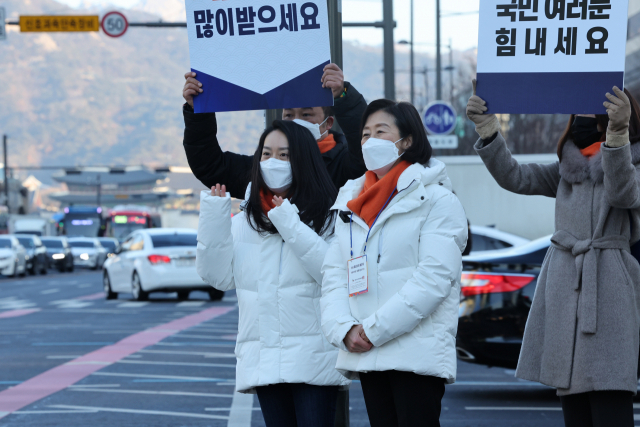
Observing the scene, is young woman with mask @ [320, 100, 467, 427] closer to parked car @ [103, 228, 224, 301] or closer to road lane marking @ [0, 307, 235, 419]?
road lane marking @ [0, 307, 235, 419]

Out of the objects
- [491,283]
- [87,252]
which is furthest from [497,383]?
[87,252]

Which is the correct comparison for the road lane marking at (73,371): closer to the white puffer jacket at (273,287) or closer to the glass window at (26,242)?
the white puffer jacket at (273,287)

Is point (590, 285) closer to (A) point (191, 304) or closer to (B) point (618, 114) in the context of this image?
(B) point (618, 114)

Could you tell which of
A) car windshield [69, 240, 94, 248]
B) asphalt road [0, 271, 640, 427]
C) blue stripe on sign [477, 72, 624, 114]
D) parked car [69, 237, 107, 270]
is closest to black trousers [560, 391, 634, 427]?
blue stripe on sign [477, 72, 624, 114]

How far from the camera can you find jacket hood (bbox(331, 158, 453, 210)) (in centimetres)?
380

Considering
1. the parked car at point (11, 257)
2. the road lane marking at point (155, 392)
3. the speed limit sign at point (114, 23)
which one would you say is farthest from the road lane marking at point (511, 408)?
the parked car at point (11, 257)

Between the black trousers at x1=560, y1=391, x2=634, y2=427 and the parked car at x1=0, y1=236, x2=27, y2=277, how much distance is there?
31271 mm

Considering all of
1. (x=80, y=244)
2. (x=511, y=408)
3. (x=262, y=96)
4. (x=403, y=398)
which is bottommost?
(x=80, y=244)

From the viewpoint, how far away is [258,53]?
4512 mm

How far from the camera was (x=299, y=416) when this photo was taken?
13.3ft

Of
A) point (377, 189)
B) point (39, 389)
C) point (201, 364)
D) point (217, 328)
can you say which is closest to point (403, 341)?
point (377, 189)

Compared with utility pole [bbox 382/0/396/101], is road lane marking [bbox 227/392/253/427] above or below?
below

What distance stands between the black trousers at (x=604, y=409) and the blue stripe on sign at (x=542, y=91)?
3.74 feet

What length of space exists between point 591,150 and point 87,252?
149ft
